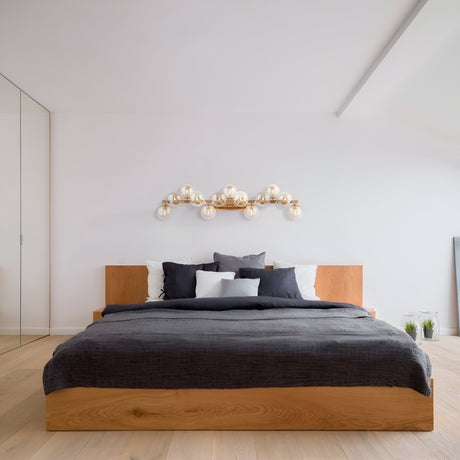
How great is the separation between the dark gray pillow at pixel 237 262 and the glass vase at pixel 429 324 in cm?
181

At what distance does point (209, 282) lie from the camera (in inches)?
163

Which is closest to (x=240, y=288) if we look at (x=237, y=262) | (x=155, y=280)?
(x=237, y=262)

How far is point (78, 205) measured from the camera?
4938mm

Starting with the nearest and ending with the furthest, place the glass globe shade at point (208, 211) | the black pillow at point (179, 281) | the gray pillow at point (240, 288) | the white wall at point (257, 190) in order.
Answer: the gray pillow at point (240, 288)
the black pillow at point (179, 281)
the glass globe shade at point (208, 211)
the white wall at point (257, 190)

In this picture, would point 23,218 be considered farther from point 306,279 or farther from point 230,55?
point 306,279

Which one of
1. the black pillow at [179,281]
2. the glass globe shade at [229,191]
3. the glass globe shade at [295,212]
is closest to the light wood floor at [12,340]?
the black pillow at [179,281]

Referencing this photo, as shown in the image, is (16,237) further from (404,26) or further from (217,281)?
(404,26)

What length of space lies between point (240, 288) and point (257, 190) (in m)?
1.43

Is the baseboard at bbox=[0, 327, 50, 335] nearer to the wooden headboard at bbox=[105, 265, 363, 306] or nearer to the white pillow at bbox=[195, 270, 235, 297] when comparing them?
the wooden headboard at bbox=[105, 265, 363, 306]

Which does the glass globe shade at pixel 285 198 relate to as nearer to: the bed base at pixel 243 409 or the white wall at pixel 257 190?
the white wall at pixel 257 190

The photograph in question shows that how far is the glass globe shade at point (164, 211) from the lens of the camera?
4.83 m

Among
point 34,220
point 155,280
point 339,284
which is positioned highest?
point 34,220

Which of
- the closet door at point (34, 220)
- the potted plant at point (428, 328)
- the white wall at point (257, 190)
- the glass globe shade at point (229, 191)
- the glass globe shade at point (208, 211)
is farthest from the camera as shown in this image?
the white wall at point (257, 190)

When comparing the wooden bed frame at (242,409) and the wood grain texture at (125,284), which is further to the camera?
the wood grain texture at (125,284)
